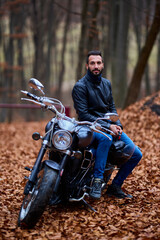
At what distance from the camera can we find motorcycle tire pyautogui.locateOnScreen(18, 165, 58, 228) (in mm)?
3514

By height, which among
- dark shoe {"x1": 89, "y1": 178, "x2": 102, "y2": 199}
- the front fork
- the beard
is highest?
A: the beard

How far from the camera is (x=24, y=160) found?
7469mm

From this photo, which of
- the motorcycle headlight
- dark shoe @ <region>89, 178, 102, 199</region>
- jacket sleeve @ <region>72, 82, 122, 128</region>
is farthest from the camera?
jacket sleeve @ <region>72, 82, 122, 128</region>

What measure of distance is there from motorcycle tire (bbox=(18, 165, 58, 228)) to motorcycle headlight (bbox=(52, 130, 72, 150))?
294mm

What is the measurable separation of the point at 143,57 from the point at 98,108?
615 cm

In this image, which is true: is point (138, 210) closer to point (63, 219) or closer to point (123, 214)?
point (123, 214)

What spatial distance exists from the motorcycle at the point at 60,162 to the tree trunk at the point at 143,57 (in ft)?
21.1

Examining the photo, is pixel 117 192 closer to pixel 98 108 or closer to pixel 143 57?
pixel 98 108

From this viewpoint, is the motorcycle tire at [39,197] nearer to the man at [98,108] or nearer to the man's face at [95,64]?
the man at [98,108]

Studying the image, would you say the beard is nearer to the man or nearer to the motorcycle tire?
the man

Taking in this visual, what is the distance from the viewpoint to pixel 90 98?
175 inches

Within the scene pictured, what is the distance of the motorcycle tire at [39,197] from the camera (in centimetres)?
351

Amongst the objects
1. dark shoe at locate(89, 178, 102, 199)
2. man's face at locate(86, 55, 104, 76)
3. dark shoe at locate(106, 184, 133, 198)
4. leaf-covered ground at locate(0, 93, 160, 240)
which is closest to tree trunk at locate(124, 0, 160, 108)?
leaf-covered ground at locate(0, 93, 160, 240)

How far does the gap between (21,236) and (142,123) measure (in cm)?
567
